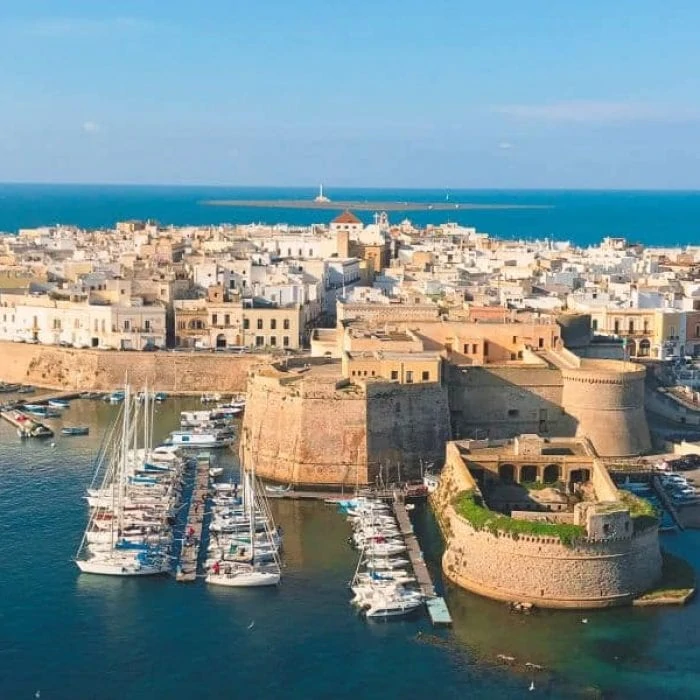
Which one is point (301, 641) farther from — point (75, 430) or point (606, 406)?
point (75, 430)

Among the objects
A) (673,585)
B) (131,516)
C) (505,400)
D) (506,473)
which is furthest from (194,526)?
(673,585)

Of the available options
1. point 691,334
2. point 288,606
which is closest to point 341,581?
point 288,606

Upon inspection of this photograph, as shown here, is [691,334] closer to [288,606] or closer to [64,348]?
[64,348]

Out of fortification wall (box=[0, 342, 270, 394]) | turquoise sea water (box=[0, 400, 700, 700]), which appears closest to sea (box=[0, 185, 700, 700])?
turquoise sea water (box=[0, 400, 700, 700])

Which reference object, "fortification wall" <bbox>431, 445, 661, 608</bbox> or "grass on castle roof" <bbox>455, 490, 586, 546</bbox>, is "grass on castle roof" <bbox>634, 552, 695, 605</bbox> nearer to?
"fortification wall" <bbox>431, 445, 661, 608</bbox>

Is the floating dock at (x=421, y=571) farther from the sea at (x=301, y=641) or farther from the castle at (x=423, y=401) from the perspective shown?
the castle at (x=423, y=401)
